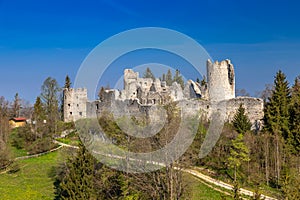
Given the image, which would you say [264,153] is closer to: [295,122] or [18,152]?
[295,122]

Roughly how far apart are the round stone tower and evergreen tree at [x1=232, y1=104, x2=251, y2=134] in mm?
5153

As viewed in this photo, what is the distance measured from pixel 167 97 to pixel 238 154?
12.2 metres

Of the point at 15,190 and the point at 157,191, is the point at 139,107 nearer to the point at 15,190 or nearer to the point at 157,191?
the point at 15,190

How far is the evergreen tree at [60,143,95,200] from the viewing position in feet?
74.6

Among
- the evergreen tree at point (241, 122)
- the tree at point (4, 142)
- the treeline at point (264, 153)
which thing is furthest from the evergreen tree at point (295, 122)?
the tree at point (4, 142)

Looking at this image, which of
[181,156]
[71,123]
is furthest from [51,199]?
[71,123]

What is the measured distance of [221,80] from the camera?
4144 centimetres

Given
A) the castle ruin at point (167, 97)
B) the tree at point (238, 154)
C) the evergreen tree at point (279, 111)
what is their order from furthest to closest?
the castle ruin at point (167, 97) < the evergreen tree at point (279, 111) < the tree at point (238, 154)

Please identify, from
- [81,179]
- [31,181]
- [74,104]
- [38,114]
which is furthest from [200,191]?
[74,104]

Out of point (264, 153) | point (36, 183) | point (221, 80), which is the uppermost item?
point (221, 80)

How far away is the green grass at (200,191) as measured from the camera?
2306 centimetres

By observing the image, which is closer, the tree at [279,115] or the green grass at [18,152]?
the tree at [279,115]

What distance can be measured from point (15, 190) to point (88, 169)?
659 centimetres

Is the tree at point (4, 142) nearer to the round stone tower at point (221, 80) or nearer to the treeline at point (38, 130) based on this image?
the treeline at point (38, 130)
